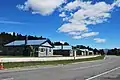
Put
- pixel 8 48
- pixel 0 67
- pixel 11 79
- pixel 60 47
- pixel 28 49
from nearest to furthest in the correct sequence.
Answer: pixel 11 79 → pixel 0 67 → pixel 28 49 → pixel 8 48 → pixel 60 47

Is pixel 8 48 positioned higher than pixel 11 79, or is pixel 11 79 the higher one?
pixel 8 48

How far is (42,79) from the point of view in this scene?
17.3m

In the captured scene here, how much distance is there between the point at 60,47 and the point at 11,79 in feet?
311

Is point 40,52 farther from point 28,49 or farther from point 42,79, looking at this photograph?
point 42,79

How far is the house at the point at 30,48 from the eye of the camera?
256ft

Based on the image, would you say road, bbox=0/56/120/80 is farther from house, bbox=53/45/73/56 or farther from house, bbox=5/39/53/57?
house, bbox=53/45/73/56

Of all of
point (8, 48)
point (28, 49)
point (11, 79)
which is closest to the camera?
point (11, 79)

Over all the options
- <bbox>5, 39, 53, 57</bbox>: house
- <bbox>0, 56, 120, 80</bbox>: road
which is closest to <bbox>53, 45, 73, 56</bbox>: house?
<bbox>5, 39, 53, 57</bbox>: house

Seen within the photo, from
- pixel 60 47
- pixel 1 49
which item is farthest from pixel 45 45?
pixel 60 47

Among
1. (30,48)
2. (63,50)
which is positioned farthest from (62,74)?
(63,50)

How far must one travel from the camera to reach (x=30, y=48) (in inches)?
3066

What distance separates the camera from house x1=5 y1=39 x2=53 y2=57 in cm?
7800

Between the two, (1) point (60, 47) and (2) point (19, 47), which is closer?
(2) point (19, 47)

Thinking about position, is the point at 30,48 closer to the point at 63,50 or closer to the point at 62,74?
the point at 63,50
